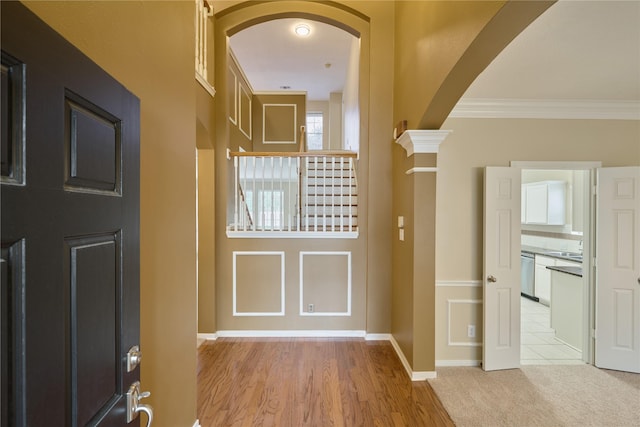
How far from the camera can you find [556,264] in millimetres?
4992

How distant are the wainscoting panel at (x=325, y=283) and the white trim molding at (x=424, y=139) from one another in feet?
5.44

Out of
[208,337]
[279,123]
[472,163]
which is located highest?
[279,123]

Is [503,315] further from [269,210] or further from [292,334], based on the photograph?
[269,210]

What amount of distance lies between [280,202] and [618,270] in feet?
12.8

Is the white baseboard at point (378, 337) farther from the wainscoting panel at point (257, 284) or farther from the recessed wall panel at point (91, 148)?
the recessed wall panel at point (91, 148)

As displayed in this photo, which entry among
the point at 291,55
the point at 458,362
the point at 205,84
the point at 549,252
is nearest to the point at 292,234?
the point at 205,84

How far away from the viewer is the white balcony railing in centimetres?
383

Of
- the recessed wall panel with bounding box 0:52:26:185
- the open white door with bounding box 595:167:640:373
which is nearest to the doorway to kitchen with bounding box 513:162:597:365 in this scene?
the open white door with bounding box 595:167:640:373

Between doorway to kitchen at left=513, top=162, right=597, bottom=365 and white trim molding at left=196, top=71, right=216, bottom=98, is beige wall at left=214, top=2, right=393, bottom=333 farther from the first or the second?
doorway to kitchen at left=513, top=162, right=597, bottom=365

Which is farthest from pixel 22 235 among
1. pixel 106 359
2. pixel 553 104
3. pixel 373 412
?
pixel 553 104

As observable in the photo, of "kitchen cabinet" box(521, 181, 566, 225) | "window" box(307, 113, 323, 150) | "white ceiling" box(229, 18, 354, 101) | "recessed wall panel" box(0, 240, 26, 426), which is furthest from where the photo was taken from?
"window" box(307, 113, 323, 150)

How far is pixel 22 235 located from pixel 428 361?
3.11m

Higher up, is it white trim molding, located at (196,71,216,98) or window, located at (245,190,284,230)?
white trim molding, located at (196,71,216,98)

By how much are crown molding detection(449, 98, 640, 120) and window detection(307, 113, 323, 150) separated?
244 inches
